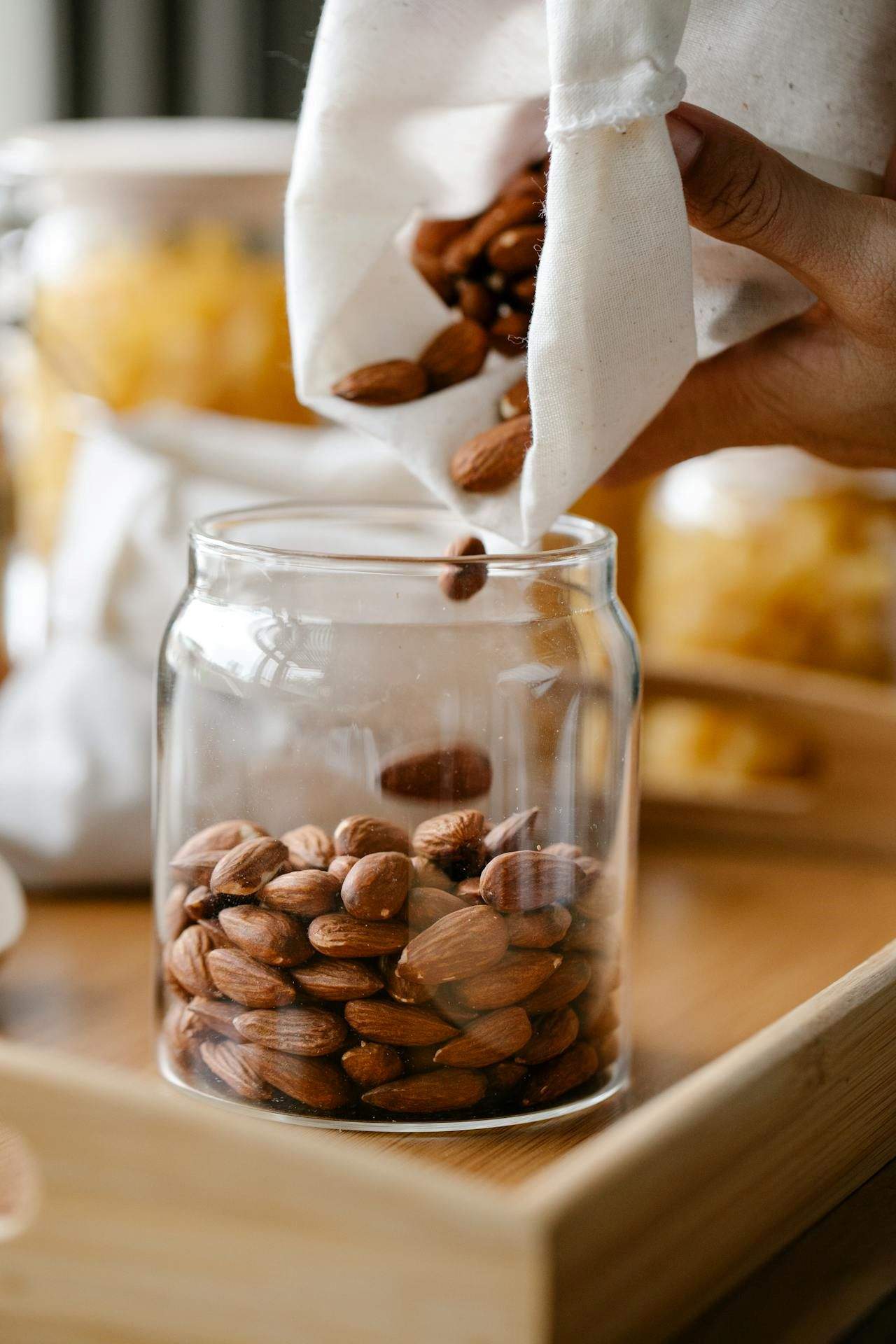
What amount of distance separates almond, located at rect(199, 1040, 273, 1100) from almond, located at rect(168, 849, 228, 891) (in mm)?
44

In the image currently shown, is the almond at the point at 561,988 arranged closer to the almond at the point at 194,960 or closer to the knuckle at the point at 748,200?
the almond at the point at 194,960

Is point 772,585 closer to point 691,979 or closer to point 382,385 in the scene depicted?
point 691,979

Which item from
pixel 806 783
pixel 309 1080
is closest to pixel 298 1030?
pixel 309 1080

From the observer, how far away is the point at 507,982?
39 cm

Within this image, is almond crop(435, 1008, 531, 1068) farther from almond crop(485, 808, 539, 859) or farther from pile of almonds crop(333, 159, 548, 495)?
pile of almonds crop(333, 159, 548, 495)

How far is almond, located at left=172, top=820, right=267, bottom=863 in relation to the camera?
418mm

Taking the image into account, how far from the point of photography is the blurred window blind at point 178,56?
1304mm

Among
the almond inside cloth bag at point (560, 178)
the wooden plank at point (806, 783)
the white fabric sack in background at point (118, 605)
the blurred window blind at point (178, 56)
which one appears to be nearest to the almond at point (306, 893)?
the almond inside cloth bag at point (560, 178)

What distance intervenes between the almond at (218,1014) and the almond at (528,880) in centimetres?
8

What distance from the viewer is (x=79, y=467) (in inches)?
27.8

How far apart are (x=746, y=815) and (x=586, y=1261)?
0.47m

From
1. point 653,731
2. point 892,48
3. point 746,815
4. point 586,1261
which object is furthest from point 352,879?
point 653,731

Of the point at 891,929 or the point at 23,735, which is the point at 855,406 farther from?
the point at 23,735

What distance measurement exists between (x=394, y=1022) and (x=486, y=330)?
8.1 inches
